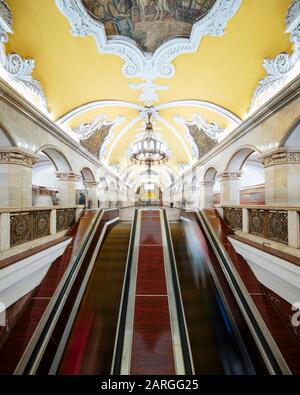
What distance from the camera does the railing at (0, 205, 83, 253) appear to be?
2.87 meters

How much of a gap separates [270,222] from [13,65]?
676 centimetres

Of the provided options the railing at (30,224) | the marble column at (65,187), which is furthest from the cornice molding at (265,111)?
the marble column at (65,187)

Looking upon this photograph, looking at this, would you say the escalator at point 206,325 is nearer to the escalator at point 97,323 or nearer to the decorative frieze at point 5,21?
the escalator at point 97,323

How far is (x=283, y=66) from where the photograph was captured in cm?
416

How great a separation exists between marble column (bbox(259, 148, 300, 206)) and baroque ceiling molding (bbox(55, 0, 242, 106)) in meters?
3.38

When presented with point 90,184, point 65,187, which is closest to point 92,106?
point 65,187

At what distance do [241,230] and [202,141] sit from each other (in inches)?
226

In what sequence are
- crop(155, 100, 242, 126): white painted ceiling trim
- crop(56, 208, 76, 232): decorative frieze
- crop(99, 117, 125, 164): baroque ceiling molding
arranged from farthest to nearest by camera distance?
1. crop(99, 117, 125, 164): baroque ceiling molding
2. crop(155, 100, 242, 126): white painted ceiling trim
3. crop(56, 208, 76, 232): decorative frieze

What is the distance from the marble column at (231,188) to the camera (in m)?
6.82

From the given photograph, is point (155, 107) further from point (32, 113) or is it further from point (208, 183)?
point (32, 113)

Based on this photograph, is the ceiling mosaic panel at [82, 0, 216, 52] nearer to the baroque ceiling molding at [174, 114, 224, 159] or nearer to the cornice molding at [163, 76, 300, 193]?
the cornice molding at [163, 76, 300, 193]

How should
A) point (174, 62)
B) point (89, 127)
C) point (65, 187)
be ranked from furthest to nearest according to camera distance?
point (89, 127), point (65, 187), point (174, 62)

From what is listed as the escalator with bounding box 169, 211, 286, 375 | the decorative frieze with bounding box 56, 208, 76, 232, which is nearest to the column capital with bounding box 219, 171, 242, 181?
the escalator with bounding box 169, 211, 286, 375
